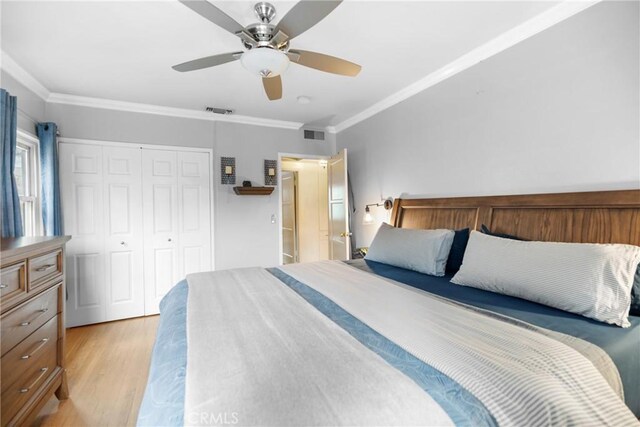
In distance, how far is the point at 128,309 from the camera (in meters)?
3.42

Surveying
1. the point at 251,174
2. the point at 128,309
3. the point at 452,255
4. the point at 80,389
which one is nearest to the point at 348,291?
the point at 452,255

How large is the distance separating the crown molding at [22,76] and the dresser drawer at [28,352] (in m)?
2.01

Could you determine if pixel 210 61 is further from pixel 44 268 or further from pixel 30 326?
pixel 30 326

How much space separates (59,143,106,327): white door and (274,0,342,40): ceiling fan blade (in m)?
2.85

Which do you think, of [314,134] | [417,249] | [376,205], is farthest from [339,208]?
[417,249]

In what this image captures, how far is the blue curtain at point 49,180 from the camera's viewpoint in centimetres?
282

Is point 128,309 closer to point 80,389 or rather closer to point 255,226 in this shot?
point 80,389

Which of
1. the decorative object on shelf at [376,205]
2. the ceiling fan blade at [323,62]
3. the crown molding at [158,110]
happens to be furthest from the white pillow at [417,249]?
the crown molding at [158,110]

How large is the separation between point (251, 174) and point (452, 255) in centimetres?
274

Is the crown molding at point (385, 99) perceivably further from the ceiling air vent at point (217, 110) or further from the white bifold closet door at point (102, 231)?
the white bifold closet door at point (102, 231)

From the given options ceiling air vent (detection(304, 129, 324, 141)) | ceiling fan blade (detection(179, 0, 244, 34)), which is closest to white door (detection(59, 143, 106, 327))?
ceiling air vent (detection(304, 129, 324, 141))

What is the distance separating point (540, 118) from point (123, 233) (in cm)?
403

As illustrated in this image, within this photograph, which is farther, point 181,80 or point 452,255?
point 181,80

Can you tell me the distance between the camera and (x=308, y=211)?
18.7 feet
